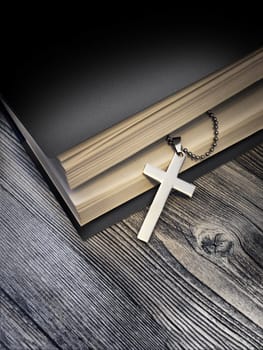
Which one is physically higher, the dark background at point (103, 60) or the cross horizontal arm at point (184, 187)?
the dark background at point (103, 60)

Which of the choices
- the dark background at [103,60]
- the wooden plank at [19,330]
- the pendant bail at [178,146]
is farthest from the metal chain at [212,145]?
the wooden plank at [19,330]

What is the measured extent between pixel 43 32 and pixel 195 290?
358 mm

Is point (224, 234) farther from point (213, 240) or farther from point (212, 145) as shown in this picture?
point (212, 145)

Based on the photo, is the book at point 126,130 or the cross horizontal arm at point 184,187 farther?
the cross horizontal arm at point 184,187

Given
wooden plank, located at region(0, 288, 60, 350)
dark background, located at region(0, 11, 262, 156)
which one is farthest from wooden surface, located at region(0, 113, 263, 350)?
dark background, located at region(0, 11, 262, 156)

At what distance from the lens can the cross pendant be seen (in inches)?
27.7

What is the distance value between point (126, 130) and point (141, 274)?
18 centimetres

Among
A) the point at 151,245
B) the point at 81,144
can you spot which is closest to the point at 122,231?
the point at 151,245

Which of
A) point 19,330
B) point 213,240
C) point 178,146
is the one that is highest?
point 178,146

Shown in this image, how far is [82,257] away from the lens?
70 centimetres

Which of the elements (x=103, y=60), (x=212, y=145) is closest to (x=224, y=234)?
(x=212, y=145)

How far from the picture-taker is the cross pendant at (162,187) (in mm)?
703

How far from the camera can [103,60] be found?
644mm

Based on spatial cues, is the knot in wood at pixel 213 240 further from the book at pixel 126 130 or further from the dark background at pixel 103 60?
the dark background at pixel 103 60
